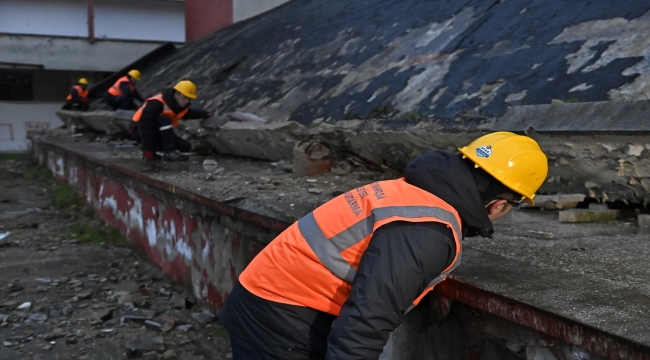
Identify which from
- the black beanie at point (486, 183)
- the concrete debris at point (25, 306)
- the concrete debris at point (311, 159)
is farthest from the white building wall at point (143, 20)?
the black beanie at point (486, 183)

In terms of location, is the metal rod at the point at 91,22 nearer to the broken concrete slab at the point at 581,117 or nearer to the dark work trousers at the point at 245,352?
the broken concrete slab at the point at 581,117

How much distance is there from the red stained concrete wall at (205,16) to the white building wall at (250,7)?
0.23 m

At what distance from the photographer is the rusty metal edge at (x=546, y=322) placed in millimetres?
1840

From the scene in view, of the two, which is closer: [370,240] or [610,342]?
[610,342]

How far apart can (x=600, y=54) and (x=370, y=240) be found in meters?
→ 2.94

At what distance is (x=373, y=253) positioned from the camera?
194 centimetres

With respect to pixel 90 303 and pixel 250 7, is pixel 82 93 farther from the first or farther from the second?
pixel 90 303

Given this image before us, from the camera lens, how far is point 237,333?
2432 mm

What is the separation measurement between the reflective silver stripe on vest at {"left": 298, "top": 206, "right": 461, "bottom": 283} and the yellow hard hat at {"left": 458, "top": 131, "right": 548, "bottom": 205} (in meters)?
0.22

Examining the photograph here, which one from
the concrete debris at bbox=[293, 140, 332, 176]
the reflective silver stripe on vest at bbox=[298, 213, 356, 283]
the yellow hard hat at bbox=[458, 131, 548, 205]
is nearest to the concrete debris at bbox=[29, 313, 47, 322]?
the concrete debris at bbox=[293, 140, 332, 176]

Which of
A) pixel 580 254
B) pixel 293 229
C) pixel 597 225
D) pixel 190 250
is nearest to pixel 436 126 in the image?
pixel 597 225

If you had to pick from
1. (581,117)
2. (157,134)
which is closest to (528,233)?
(581,117)

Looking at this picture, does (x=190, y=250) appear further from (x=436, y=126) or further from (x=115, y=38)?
(x=115, y=38)

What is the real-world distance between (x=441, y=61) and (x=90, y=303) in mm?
3441
